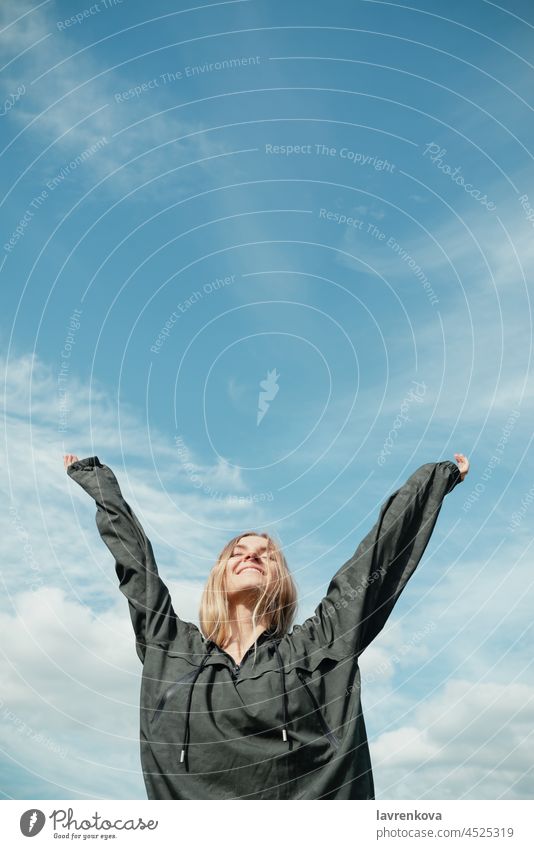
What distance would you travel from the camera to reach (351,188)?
1202cm

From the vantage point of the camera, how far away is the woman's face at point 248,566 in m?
9.61

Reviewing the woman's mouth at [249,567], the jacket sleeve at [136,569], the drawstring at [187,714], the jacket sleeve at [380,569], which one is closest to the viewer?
the drawstring at [187,714]

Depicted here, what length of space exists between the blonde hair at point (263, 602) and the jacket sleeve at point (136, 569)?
46 cm

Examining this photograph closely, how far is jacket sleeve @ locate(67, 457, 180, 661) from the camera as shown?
362 inches

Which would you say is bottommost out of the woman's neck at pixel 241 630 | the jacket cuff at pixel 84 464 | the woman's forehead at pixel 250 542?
the woman's neck at pixel 241 630

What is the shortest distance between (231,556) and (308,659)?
171 centimetres

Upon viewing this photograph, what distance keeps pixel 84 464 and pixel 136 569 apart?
1.48 meters

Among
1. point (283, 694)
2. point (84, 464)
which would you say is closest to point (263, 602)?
point (283, 694)

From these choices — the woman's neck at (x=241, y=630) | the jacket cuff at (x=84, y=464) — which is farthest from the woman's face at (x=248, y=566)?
the jacket cuff at (x=84, y=464)

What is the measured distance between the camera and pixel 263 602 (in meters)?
9.57

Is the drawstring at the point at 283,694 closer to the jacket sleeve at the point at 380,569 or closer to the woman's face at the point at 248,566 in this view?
the jacket sleeve at the point at 380,569

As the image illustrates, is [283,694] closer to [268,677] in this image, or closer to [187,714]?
[268,677]
